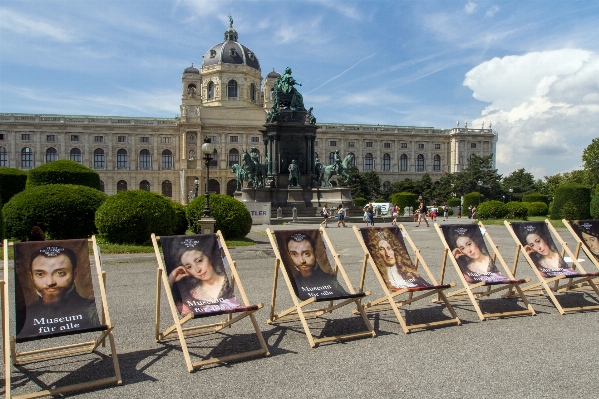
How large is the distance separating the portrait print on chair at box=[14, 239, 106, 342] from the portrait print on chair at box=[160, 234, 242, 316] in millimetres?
845

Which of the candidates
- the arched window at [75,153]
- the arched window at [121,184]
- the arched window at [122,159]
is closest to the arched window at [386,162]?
the arched window at [122,159]

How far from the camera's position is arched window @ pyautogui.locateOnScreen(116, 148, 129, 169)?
3393 inches

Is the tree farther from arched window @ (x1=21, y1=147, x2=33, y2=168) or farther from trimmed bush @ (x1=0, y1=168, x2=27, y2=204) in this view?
arched window @ (x1=21, y1=147, x2=33, y2=168)

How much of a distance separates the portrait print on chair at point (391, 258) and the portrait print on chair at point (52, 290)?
344cm

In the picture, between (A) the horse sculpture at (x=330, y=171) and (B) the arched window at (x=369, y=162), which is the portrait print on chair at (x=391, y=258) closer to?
(A) the horse sculpture at (x=330, y=171)

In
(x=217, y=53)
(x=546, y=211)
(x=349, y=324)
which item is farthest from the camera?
(x=217, y=53)

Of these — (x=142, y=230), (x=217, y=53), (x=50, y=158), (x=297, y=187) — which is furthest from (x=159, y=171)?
(x=142, y=230)

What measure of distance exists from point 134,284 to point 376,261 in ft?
16.1

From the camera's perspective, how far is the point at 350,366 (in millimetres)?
5070

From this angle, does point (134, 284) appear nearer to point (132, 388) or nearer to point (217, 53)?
point (132, 388)

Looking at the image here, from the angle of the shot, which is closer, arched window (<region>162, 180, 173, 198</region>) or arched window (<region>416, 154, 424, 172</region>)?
arched window (<region>162, 180, 173, 198</region>)

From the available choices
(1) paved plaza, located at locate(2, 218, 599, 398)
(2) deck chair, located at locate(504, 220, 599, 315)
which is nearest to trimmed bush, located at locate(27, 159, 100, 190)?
(1) paved plaza, located at locate(2, 218, 599, 398)

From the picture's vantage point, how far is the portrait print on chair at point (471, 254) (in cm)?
721

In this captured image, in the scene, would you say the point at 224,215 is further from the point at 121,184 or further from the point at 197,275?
the point at 121,184
